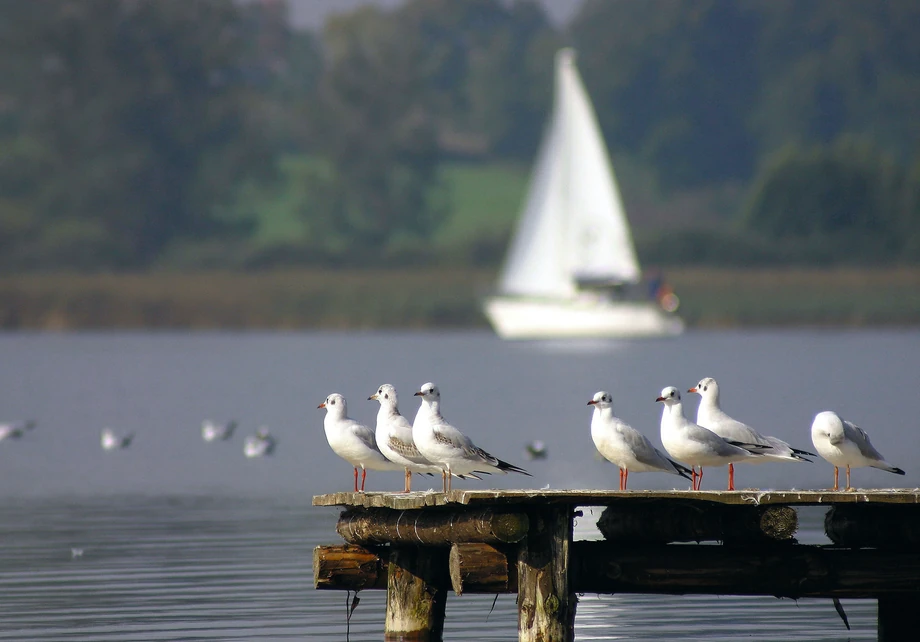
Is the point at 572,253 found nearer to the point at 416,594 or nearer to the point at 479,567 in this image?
the point at 416,594

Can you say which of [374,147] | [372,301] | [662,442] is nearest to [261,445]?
[662,442]

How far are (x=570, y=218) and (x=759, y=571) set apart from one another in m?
61.9

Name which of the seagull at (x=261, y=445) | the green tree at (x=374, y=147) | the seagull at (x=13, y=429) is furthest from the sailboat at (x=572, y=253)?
the seagull at (x=261, y=445)

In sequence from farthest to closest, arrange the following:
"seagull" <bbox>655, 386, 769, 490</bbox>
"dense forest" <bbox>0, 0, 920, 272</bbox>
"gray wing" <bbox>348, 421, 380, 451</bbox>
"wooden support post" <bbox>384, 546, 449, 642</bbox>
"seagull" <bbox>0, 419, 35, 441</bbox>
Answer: "dense forest" <bbox>0, 0, 920, 272</bbox> < "seagull" <bbox>0, 419, 35, 441</bbox> < "gray wing" <bbox>348, 421, 380, 451</bbox> < "wooden support post" <bbox>384, 546, 449, 642</bbox> < "seagull" <bbox>655, 386, 769, 490</bbox>

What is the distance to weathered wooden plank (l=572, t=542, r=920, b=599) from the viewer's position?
1402cm

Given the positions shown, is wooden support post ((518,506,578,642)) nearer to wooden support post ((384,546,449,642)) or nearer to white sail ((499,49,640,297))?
wooden support post ((384,546,449,642))

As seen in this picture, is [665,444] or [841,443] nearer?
[665,444]

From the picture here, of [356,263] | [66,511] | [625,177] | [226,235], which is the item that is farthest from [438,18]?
[66,511]

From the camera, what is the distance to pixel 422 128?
11912cm

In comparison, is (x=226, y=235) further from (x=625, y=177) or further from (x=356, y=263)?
(x=625, y=177)

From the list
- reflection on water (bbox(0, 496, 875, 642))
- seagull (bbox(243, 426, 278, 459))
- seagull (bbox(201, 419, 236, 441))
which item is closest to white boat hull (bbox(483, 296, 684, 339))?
seagull (bbox(201, 419, 236, 441))

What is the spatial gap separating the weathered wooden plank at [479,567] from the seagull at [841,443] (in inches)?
94.3

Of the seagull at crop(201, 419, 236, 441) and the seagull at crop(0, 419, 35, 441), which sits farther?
the seagull at crop(0, 419, 35, 441)

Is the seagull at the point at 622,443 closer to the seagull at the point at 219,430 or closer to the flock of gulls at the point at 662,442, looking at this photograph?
the flock of gulls at the point at 662,442
